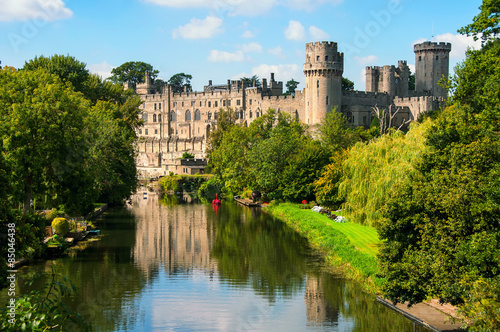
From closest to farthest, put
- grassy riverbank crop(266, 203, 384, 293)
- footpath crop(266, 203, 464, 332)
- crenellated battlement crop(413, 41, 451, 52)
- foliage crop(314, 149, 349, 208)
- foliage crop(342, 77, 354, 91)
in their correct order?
footpath crop(266, 203, 464, 332)
grassy riverbank crop(266, 203, 384, 293)
foliage crop(314, 149, 349, 208)
crenellated battlement crop(413, 41, 451, 52)
foliage crop(342, 77, 354, 91)

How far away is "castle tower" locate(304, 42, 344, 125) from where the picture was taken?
247 ft

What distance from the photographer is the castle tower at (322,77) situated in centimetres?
7544

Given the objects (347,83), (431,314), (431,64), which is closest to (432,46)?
(431,64)

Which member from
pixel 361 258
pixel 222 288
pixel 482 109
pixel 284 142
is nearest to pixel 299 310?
pixel 222 288

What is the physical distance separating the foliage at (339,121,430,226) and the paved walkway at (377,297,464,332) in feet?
27.2

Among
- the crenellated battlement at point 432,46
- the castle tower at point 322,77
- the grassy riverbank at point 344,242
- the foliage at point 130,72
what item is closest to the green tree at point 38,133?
the grassy riverbank at point 344,242

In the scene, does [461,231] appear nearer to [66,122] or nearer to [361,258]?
[361,258]

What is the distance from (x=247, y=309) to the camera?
20.5m

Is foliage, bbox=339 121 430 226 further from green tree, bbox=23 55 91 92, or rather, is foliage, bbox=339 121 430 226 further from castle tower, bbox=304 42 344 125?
castle tower, bbox=304 42 344 125

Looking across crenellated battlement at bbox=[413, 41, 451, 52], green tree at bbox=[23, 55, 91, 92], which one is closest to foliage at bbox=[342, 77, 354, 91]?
crenellated battlement at bbox=[413, 41, 451, 52]

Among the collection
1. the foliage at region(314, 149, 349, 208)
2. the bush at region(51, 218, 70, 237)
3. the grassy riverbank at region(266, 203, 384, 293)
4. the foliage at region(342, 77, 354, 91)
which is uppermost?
the foliage at region(342, 77, 354, 91)

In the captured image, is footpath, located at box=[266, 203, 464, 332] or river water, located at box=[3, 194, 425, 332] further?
river water, located at box=[3, 194, 425, 332]

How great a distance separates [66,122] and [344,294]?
1625 centimetres

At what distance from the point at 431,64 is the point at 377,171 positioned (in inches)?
2380
